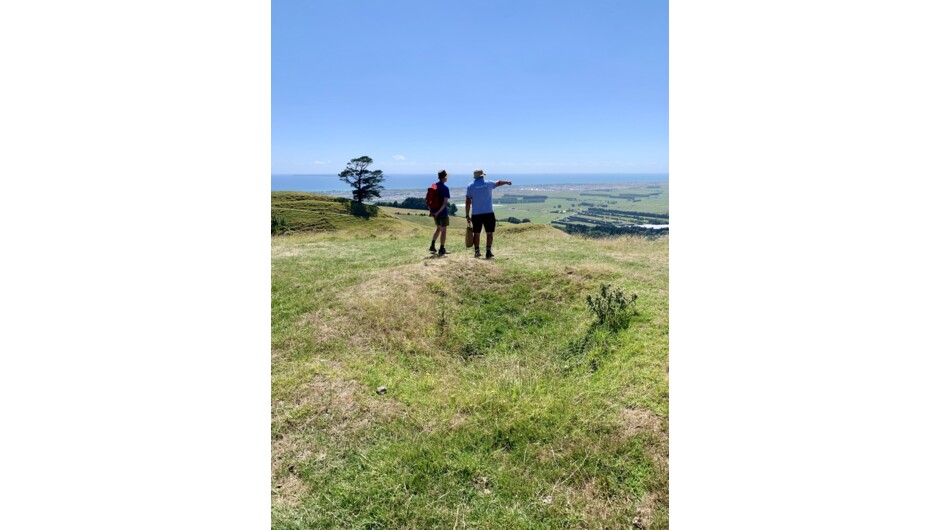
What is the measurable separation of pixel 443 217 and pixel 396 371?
4.76 meters

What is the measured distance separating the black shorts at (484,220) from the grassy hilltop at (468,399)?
938mm

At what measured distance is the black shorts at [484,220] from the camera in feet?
28.6

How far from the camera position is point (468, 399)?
4.34m

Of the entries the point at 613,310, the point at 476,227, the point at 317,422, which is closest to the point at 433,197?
the point at 476,227

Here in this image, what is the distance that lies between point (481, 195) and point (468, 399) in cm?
502

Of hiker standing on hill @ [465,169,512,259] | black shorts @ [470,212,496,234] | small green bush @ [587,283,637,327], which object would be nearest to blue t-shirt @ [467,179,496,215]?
hiker standing on hill @ [465,169,512,259]

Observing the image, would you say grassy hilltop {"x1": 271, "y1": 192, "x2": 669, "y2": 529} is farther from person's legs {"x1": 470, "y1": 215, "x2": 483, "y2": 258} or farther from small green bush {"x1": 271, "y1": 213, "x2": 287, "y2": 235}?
small green bush {"x1": 271, "y1": 213, "x2": 287, "y2": 235}

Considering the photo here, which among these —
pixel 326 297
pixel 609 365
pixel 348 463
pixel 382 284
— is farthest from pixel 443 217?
pixel 348 463

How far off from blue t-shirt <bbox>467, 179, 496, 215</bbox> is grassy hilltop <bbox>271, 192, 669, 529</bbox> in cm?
118

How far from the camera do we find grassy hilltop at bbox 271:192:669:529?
3.07 meters

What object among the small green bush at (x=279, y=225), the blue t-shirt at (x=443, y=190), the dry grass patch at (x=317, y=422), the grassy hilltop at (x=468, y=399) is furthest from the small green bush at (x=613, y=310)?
the small green bush at (x=279, y=225)

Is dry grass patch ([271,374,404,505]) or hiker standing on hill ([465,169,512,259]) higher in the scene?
hiker standing on hill ([465,169,512,259])

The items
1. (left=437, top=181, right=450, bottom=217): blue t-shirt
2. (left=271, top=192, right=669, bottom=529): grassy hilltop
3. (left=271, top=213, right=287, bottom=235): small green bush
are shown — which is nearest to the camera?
(left=271, top=192, right=669, bottom=529): grassy hilltop

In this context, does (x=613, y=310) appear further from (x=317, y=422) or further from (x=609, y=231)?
(x=609, y=231)
